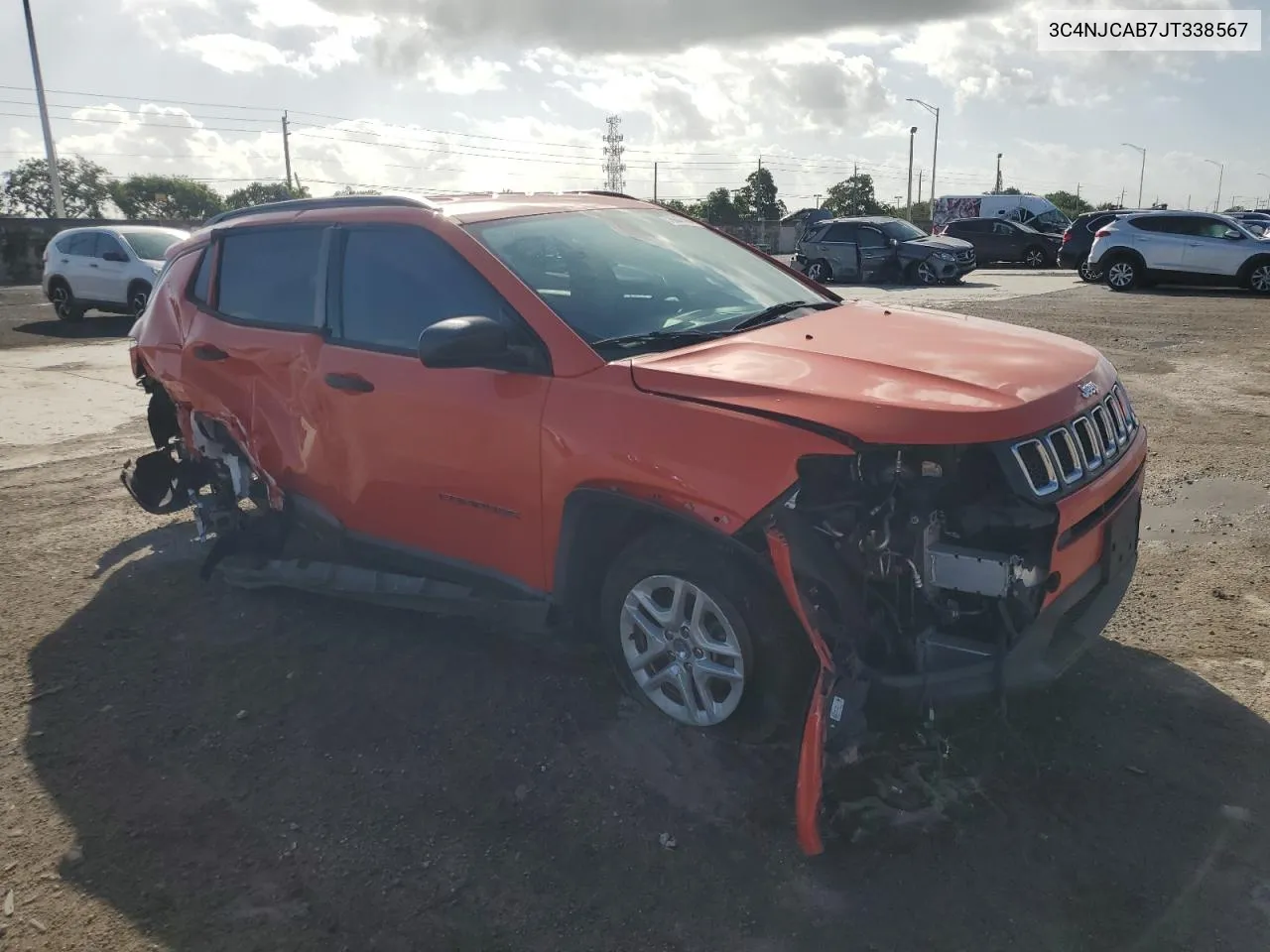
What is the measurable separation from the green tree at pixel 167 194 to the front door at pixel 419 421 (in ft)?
291

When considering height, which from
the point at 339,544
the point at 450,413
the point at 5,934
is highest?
the point at 450,413

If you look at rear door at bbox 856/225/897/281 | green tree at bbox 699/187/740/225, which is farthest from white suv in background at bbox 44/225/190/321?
green tree at bbox 699/187/740/225

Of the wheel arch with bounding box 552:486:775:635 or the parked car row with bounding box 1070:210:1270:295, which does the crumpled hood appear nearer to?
the wheel arch with bounding box 552:486:775:635

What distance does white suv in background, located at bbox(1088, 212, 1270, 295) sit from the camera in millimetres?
17641

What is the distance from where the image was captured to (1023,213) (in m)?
33.5

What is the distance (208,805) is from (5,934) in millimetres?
626

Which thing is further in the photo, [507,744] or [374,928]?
[507,744]

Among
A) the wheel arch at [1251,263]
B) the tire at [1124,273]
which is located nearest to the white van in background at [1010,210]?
the tire at [1124,273]

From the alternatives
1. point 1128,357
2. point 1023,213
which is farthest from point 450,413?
point 1023,213

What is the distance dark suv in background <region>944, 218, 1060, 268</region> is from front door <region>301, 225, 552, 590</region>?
27264 mm

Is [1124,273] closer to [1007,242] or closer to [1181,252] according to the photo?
[1181,252]

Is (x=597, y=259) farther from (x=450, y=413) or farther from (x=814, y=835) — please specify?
(x=814, y=835)

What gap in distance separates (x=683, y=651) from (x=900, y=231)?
70.6ft

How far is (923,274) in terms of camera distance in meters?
22.3
